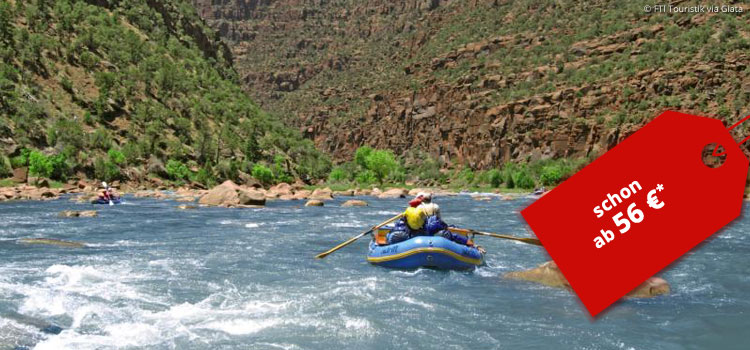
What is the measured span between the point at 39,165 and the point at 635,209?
5693 cm

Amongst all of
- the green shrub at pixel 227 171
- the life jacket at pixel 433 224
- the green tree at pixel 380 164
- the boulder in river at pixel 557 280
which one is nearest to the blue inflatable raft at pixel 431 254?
the life jacket at pixel 433 224

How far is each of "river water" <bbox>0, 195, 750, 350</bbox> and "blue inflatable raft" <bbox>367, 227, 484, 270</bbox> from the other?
34cm

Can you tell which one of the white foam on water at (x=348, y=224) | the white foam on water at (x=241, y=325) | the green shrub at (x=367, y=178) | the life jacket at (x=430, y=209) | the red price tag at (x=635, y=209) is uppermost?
the red price tag at (x=635, y=209)

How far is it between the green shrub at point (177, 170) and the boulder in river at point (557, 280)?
54830 millimetres

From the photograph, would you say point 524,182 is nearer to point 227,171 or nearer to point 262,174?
point 262,174

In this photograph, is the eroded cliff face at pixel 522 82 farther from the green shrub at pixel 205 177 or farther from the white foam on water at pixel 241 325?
the white foam on water at pixel 241 325

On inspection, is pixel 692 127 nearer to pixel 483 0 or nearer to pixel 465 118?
pixel 465 118

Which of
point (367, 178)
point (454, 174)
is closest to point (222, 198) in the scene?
point (367, 178)

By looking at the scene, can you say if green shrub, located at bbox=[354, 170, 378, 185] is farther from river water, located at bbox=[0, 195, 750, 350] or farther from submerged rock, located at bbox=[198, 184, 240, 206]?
river water, located at bbox=[0, 195, 750, 350]

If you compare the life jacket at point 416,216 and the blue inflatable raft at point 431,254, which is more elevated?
the life jacket at point 416,216

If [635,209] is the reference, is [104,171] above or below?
below

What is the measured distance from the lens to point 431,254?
47.9 feet

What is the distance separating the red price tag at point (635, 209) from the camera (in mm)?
2109

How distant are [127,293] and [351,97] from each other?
506 feet
